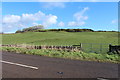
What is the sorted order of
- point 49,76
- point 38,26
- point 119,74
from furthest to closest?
1. point 38,26
2. point 119,74
3. point 49,76

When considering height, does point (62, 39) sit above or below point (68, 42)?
above

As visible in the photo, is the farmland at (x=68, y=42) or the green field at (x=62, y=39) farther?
the green field at (x=62, y=39)

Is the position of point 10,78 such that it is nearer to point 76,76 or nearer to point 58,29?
point 76,76

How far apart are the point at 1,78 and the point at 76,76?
3174mm

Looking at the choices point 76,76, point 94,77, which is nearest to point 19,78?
point 76,76

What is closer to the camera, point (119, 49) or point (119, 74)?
point (119, 74)

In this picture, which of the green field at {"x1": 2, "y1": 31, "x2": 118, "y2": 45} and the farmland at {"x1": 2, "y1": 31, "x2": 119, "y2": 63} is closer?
the farmland at {"x1": 2, "y1": 31, "x2": 119, "y2": 63}

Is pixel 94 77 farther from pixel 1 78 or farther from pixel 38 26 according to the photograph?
pixel 38 26

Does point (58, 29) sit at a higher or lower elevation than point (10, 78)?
higher

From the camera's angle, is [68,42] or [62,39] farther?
[62,39]

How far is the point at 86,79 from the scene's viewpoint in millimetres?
6844

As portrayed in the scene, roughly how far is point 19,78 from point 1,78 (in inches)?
30.7

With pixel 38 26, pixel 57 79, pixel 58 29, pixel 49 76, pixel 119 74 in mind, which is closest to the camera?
pixel 57 79

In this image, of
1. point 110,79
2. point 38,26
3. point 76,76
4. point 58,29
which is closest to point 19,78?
point 76,76
